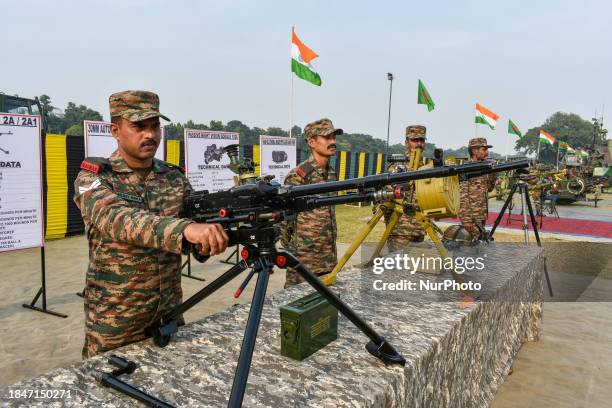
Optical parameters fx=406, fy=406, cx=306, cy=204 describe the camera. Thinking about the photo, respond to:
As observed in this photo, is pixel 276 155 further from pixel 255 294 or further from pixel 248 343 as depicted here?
pixel 248 343

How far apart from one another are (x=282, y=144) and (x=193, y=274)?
→ 3.57 meters

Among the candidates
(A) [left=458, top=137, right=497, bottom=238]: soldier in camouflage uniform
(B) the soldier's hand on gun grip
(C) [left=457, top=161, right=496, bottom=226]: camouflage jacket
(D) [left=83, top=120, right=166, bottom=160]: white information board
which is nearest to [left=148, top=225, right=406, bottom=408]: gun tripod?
(B) the soldier's hand on gun grip

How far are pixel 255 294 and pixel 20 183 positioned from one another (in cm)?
547

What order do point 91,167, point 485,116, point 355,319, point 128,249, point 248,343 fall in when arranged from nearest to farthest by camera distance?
1. point 248,343
2. point 355,319
3. point 91,167
4. point 128,249
5. point 485,116

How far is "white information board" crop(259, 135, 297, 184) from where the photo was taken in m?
9.04

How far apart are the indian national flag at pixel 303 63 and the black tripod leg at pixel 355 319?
10769 millimetres

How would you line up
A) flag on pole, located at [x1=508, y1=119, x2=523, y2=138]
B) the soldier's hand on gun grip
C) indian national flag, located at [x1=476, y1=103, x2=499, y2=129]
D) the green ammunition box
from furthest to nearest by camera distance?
flag on pole, located at [x1=508, y1=119, x2=523, y2=138], indian national flag, located at [x1=476, y1=103, x2=499, y2=129], the green ammunition box, the soldier's hand on gun grip

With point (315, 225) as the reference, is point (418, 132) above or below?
above

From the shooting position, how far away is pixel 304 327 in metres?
1.88

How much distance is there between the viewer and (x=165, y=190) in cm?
243

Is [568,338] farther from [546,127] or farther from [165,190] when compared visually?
[546,127]

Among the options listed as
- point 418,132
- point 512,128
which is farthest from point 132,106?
point 512,128

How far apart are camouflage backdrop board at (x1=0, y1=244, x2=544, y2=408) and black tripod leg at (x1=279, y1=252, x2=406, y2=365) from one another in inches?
1.9

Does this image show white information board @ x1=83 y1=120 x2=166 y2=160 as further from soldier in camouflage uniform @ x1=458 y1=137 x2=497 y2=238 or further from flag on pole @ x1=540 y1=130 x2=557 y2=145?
flag on pole @ x1=540 y1=130 x2=557 y2=145
